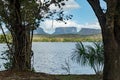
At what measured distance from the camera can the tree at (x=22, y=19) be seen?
1492cm

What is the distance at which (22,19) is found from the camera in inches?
596

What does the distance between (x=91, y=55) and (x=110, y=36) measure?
5.21m

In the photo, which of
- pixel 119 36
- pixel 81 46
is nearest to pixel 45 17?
pixel 81 46

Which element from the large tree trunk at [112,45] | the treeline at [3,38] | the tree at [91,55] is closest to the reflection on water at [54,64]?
the treeline at [3,38]

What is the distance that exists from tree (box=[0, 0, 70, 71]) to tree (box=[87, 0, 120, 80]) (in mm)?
3605

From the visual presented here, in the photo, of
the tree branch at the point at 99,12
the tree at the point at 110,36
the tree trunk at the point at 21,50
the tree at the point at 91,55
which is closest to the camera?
the tree at the point at 110,36

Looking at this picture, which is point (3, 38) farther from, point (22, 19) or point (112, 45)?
point (112, 45)

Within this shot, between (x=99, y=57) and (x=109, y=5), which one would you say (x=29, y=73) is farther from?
(x=109, y=5)

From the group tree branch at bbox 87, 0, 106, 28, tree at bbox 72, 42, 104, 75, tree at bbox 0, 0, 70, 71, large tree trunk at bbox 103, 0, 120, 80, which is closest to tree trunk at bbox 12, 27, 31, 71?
tree at bbox 0, 0, 70, 71

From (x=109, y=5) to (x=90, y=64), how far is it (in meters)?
5.92

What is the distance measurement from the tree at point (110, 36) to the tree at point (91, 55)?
4.78 m

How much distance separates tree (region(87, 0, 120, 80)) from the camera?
435 inches

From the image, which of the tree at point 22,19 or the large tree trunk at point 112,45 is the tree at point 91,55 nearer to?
the tree at point 22,19

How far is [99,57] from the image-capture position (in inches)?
645
